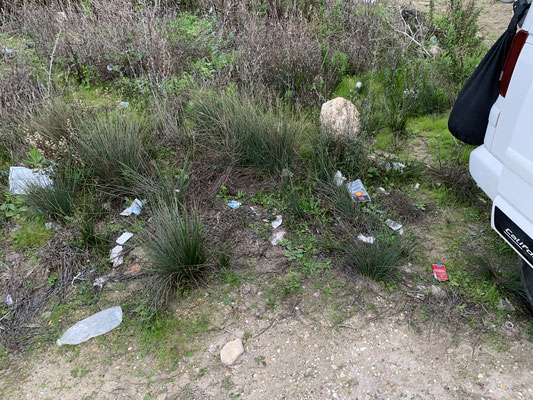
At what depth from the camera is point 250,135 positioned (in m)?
3.48

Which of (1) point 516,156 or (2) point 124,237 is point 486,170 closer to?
(1) point 516,156

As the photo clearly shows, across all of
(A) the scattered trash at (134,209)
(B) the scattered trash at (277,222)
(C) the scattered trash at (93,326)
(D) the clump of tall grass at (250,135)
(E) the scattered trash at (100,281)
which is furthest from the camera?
(D) the clump of tall grass at (250,135)

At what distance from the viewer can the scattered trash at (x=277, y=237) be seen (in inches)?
116

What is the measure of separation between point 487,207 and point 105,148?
10.1 feet

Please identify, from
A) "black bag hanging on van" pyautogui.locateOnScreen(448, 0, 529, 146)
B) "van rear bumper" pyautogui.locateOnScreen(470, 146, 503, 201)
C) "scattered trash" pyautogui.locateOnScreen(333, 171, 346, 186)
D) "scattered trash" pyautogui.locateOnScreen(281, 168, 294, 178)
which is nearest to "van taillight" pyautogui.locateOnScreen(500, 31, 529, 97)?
"black bag hanging on van" pyautogui.locateOnScreen(448, 0, 529, 146)

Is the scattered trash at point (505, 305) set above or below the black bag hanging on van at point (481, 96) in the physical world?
below

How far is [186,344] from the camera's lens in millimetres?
2312

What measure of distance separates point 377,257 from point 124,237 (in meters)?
1.81

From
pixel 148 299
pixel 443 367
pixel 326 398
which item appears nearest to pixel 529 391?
pixel 443 367

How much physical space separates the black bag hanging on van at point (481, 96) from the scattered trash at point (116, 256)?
2449mm

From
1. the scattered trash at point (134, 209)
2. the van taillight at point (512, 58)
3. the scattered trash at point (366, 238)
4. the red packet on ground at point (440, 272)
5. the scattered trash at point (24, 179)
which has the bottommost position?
the red packet on ground at point (440, 272)

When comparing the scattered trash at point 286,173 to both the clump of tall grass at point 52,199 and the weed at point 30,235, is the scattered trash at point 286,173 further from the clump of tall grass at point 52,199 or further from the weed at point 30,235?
the weed at point 30,235

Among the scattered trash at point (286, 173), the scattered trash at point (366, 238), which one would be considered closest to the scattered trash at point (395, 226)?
the scattered trash at point (366, 238)

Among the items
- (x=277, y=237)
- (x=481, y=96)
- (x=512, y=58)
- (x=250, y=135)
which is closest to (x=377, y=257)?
(x=277, y=237)
